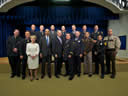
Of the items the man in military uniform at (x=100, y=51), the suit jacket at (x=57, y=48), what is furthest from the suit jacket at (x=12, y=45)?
the man in military uniform at (x=100, y=51)

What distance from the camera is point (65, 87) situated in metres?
2.70

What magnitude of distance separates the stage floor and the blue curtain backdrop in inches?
165

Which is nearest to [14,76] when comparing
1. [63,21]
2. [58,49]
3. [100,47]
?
[58,49]

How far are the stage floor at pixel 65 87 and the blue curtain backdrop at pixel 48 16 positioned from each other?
4187 millimetres

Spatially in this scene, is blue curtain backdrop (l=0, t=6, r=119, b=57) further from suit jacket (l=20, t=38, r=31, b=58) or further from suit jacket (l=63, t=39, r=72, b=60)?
suit jacket (l=63, t=39, r=72, b=60)

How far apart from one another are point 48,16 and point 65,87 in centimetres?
466

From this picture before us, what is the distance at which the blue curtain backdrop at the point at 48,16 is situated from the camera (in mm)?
6359

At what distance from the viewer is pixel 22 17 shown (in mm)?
6355

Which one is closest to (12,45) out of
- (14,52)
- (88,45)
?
(14,52)

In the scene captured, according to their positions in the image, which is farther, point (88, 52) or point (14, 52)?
point (88, 52)

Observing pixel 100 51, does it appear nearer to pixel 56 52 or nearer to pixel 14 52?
pixel 56 52

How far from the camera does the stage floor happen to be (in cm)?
249

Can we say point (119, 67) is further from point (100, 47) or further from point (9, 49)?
point (9, 49)

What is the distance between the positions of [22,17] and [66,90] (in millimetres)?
5098
